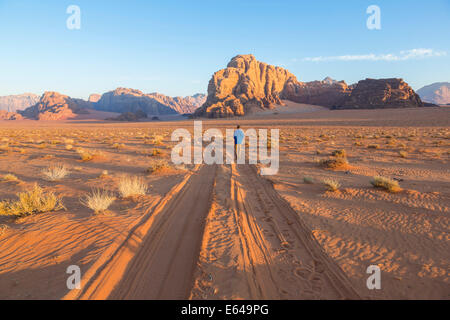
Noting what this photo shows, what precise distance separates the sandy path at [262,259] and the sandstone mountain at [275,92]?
7427 centimetres

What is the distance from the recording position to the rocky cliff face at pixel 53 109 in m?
107

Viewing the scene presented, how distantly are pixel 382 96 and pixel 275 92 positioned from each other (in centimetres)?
4595

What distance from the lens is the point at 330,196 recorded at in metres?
6.50

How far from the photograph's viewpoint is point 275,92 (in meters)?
108

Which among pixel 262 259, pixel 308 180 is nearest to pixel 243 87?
pixel 308 180

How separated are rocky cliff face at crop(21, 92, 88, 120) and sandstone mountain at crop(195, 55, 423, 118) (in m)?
77.4

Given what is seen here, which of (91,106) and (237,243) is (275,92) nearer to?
(237,243)

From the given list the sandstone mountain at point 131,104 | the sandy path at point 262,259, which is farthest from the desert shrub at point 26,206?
the sandstone mountain at point 131,104

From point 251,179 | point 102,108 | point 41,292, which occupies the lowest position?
point 41,292

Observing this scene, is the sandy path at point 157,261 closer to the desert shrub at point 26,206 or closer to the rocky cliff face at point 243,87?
the desert shrub at point 26,206

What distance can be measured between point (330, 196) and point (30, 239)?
742cm

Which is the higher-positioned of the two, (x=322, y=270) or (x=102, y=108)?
(x=102, y=108)

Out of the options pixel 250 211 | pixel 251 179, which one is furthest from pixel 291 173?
pixel 250 211

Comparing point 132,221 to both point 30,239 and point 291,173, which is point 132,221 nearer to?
point 30,239
